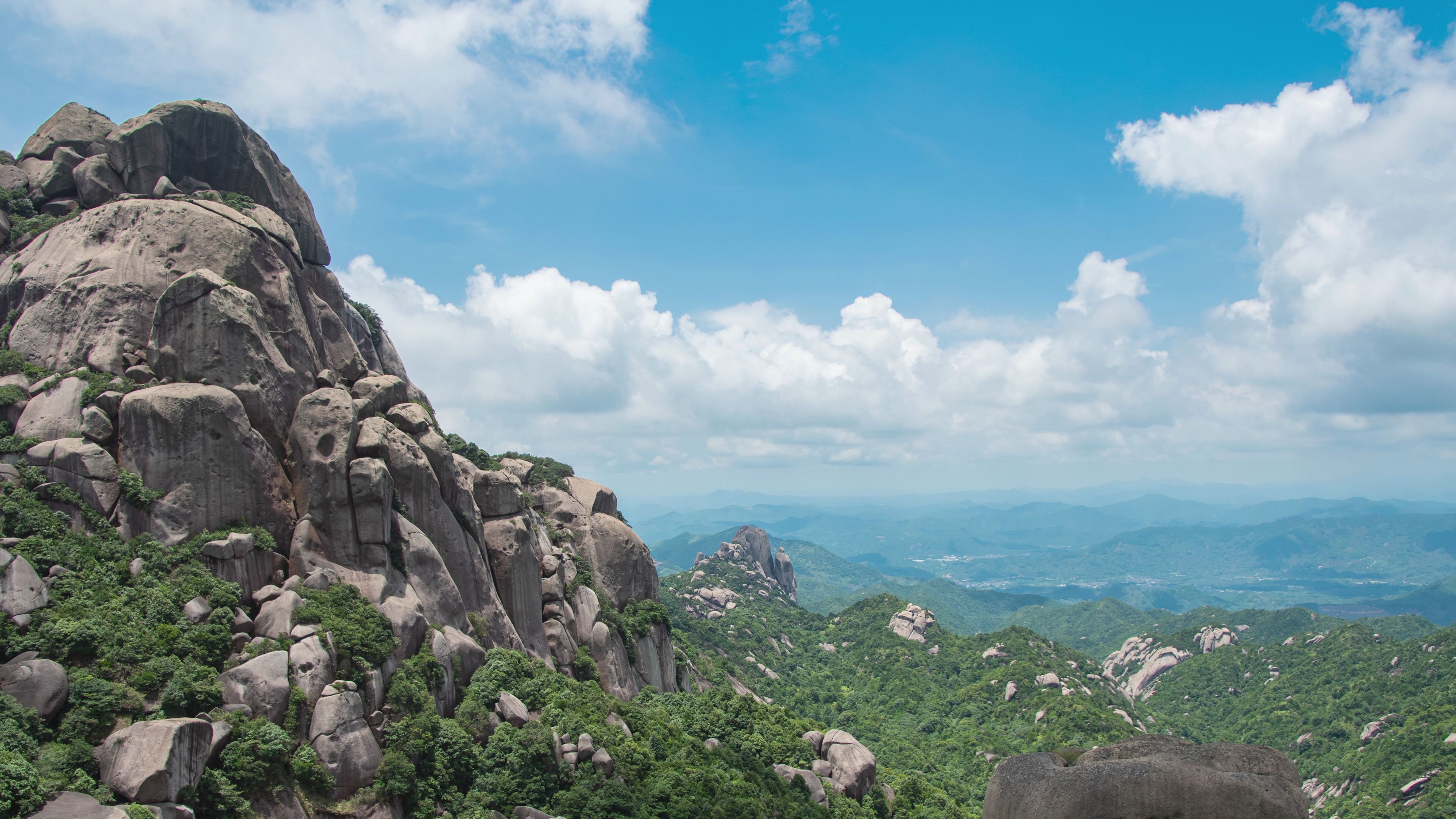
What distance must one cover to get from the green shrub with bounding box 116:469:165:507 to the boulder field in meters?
0.09

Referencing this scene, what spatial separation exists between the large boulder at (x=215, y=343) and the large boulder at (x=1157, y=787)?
31.6m

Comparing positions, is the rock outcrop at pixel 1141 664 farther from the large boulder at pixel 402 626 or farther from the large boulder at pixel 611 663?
the large boulder at pixel 402 626

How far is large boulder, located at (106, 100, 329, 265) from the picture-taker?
38.5m

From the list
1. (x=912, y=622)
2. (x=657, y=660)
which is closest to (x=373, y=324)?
Answer: (x=657, y=660)

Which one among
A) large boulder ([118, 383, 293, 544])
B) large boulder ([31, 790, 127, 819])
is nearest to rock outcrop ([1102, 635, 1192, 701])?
large boulder ([118, 383, 293, 544])

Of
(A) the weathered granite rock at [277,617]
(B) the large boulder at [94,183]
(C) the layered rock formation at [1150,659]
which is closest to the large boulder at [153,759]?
(A) the weathered granite rock at [277,617]

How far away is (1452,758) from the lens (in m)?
70.3

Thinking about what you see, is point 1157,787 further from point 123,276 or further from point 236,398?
point 123,276

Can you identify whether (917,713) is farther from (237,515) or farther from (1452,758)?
(237,515)

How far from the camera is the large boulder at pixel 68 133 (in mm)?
38719

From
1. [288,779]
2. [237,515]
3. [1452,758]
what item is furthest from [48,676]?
[1452,758]

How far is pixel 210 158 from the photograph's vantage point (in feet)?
133

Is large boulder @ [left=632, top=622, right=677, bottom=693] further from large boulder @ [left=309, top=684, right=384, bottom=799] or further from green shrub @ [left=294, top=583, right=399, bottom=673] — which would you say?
large boulder @ [left=309, top=684, right=384, bottom=799]

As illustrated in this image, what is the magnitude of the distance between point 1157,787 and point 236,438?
33.1 metres
